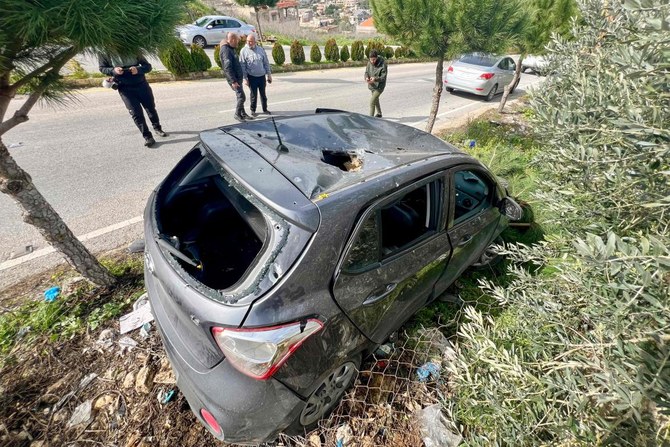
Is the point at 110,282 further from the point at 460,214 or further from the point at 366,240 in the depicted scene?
the point at 460,214

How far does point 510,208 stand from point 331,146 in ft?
6.04

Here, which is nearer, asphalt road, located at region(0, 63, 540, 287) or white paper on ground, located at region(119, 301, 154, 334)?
white paper on ground, located at region(119, 301, 154, 334)

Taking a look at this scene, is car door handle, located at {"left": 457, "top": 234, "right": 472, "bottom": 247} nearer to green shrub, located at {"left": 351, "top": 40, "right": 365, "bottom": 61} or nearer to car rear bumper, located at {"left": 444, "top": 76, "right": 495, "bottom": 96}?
car rear bumper, located at {"left": 444, "top": 76, "right": 495, "bottom": 96}

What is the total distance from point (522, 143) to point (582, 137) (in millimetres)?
5668

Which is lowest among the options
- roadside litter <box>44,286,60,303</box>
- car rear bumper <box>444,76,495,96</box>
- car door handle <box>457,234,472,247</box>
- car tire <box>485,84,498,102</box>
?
car tire <box>485,84,498,102</box>

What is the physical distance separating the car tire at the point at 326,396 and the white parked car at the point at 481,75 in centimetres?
1163

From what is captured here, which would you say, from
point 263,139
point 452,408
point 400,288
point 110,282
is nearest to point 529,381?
point 452,408

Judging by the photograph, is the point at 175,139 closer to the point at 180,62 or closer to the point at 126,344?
the point at 126,344

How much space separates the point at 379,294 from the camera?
1.94m

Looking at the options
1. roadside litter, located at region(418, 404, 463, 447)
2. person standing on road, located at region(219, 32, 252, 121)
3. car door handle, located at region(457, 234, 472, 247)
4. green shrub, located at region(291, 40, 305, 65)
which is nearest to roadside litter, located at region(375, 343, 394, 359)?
roadside litter, located at region(418, 404, 463, 447)

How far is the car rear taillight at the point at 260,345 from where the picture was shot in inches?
57.2

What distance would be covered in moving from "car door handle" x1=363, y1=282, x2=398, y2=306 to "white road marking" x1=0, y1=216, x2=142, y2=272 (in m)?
3.31

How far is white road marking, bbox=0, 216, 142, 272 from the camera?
3.09 metres

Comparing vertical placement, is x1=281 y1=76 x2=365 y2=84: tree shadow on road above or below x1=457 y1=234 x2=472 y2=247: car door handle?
below
